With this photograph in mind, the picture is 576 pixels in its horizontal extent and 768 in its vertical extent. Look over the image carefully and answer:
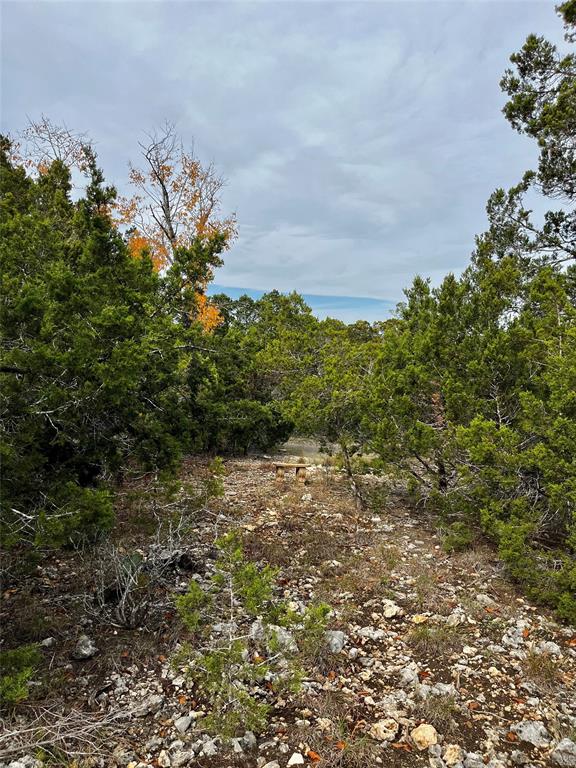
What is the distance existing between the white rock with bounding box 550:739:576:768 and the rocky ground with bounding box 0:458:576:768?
0.04 ft

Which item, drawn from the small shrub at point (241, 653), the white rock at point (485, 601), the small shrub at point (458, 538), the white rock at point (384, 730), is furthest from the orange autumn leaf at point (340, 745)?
the small shrub at point (458, 538)

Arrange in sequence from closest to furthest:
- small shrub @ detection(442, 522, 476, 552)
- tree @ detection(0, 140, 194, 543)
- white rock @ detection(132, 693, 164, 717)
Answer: white rock @ detection(132, 693, 164, 717) → tree @ detection(0, 140, 194, 543) → small shrub @ detection(442, 522, 476, 552)

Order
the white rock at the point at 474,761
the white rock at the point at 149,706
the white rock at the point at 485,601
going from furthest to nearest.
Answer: the white rock at the point at 485,601, the white rock at the point at 149,706, the white rock at the point at 474,761

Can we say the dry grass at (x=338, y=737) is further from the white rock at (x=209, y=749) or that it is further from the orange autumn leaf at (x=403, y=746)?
the white rock at (x=209, y=749)

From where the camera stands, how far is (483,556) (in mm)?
5410

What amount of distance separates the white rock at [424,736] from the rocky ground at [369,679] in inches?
0.5

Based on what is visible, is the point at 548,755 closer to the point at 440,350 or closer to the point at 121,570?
the point at 121,570

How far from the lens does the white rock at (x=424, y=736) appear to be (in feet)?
9.25

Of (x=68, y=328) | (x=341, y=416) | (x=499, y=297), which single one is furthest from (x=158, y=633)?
(x=499, y=297)

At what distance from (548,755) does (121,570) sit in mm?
3555

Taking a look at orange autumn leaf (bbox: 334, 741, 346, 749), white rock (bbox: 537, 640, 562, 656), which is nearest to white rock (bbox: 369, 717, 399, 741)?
orange autumn leaf (bbox: 334, 741, 346, 749)

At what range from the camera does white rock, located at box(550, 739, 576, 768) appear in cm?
267

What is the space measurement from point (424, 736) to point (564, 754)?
0.86 meters

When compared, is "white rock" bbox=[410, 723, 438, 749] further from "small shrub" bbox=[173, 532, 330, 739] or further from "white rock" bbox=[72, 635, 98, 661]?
"white rock" bbox=[72, 635, 98, 661]
